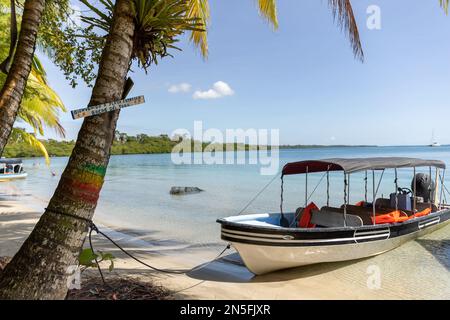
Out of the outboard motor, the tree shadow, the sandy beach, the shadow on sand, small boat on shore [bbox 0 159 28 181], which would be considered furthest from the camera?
small boat on shore [bbox 0 159 28 181]

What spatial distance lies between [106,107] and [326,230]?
4963 mm

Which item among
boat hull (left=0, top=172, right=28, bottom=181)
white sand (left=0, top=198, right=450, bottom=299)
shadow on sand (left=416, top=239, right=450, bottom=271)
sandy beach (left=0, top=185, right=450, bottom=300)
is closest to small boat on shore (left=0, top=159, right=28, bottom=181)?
boat hull (left=0, top=172, right=28, bottom=181)

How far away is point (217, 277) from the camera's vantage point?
6.74 meters

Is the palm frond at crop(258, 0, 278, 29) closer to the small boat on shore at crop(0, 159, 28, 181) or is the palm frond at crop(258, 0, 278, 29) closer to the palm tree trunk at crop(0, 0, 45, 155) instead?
the palm tree trunk at crop(0, 0, 45, 155)

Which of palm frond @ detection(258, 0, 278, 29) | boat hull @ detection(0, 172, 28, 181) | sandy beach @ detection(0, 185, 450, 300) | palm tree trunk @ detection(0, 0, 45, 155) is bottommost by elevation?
sandy beach @ detection(0, 185, 450, 300)

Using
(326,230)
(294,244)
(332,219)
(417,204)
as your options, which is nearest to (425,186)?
(417,204)

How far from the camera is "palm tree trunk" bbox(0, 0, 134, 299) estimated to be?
317cm

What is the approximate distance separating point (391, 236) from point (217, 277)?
4.40 meters

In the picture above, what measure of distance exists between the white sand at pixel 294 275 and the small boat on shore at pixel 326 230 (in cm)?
32

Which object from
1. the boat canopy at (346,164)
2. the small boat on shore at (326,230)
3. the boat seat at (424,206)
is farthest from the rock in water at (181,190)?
the boat canopy at (346,164)

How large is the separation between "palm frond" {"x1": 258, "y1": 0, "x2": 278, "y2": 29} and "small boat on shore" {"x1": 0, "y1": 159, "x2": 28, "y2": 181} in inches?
1234

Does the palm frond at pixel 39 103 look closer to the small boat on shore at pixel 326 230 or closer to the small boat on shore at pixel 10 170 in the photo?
the small boat on shore at pixel 326 230

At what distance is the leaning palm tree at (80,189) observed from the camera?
3172 millimetres
